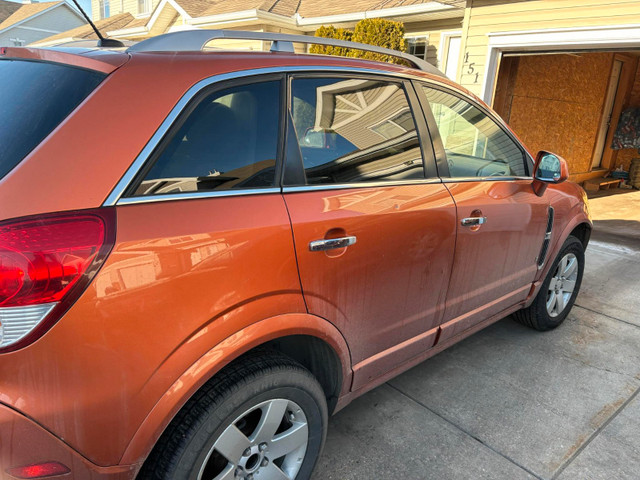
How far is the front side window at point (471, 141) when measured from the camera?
249cm

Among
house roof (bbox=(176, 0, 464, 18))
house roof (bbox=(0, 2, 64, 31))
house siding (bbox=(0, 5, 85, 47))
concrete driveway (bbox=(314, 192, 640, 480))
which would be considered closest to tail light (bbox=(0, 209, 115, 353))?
concrete driveway (bbox=(314, 192, 640, 480))

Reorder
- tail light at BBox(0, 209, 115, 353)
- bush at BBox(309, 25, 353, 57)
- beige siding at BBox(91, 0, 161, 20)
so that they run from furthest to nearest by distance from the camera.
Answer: beige siding at BBox(91, 0, 161, 20) < bush at BBox(309, 25, 353, 57) < tail light at BBox(0, 209, 115, 353)

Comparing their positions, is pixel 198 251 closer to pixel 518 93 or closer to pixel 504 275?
pixel 504 275

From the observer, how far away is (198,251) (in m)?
1.43

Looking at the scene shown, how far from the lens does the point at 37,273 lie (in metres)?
1.20

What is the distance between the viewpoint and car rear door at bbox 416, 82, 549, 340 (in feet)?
7.94

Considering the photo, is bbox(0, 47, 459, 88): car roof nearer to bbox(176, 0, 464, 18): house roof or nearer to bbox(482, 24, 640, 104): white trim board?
bbox(482, 24, 640, 104): white trim board

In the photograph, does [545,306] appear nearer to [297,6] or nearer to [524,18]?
[524,18]

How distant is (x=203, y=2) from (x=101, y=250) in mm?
14887

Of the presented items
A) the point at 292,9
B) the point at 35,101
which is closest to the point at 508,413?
the point at 35,101

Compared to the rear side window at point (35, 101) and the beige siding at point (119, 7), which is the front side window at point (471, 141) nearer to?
the rear side window at point (35, 101)

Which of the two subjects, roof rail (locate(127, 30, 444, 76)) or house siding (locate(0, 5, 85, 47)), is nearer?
roof rail (locate(127, 30, 444, 76))

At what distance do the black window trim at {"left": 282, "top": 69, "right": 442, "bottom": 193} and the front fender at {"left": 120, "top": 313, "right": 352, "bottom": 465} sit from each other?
0.49 m

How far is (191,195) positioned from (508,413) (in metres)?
2.22
